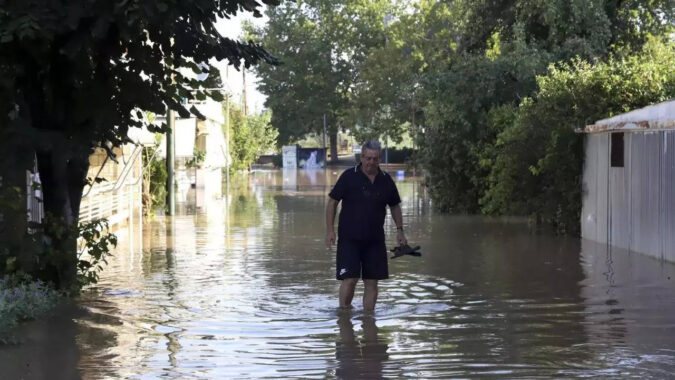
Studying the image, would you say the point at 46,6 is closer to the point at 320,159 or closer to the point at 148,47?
the point at 148,47

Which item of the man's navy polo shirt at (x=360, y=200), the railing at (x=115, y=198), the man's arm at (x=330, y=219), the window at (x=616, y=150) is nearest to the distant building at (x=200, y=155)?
the railing at (x=115, y=198)

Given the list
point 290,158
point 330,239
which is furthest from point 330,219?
point 290,158

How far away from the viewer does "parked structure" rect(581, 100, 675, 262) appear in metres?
16.3

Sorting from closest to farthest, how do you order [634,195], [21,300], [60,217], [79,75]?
[21,300], [79,75], [60,217], [634,195]

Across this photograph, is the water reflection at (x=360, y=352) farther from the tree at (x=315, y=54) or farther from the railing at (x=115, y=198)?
the tree at (x=315, y=54)

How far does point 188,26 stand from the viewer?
471 inches

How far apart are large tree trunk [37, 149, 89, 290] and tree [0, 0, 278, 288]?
0.04 ft

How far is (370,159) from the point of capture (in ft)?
36.3

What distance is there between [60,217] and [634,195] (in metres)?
9.25

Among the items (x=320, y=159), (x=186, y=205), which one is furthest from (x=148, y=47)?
(x=320, y=159)

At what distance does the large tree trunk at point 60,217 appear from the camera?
491 inches

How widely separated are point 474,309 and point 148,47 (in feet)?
14.4

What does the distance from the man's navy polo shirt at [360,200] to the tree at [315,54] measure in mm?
81020

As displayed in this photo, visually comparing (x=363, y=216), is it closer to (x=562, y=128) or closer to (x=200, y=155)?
(x=562, y=128)
